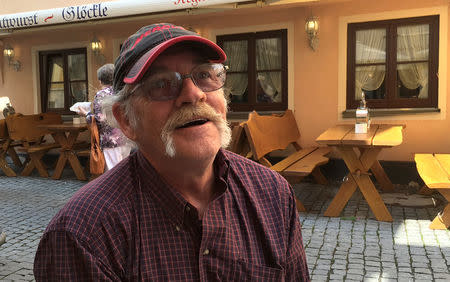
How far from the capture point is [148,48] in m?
1.16

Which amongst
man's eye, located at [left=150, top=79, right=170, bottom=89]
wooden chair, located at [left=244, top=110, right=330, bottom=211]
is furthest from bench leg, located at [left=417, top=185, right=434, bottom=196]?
man's eye, located at [left=150, top=79, right=170, bottom=89]

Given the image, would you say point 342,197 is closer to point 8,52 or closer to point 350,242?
point 350,242

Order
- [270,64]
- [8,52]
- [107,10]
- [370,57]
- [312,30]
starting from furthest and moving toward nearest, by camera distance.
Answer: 1. [8,52]
2. [270,64]
3. [107,10]
4. [312,30]
5. [370,57]

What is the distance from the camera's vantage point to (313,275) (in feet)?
11.7

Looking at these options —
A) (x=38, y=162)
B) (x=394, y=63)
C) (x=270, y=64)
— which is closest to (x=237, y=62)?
(x=270, y=64)

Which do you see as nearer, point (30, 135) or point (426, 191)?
point (426, 191)

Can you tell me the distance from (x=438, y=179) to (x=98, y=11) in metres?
5.70

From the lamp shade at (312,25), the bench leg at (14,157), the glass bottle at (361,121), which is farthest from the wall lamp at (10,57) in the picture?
the glass bottle at (361,121)

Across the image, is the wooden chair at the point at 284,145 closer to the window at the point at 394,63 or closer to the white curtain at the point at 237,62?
the window at the point at 394,63

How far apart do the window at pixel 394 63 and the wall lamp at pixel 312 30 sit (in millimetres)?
514

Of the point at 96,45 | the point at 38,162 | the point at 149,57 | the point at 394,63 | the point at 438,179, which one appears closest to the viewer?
the point at 149,57

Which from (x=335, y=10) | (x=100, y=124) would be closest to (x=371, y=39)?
(x=335, y=10)

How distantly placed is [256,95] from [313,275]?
15.2ft

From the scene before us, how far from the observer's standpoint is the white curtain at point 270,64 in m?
7.63
